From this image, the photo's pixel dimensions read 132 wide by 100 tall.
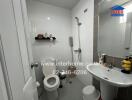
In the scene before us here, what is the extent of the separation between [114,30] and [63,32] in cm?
159

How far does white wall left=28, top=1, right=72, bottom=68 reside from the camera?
83.3 inches

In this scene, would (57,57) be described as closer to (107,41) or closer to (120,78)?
(107,41)

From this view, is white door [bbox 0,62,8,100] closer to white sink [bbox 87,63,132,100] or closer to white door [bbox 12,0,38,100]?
white door [bbox 12,0,38,100]

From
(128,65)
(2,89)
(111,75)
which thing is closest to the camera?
(2,89)

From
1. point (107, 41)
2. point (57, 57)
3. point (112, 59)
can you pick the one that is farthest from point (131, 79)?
point (57, 57)

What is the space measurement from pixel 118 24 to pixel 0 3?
1.42 meters

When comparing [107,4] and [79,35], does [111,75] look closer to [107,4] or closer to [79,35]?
[107,4]

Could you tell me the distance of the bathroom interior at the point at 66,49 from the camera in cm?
62

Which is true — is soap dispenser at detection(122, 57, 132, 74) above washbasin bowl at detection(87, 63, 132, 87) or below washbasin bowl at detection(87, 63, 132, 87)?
above

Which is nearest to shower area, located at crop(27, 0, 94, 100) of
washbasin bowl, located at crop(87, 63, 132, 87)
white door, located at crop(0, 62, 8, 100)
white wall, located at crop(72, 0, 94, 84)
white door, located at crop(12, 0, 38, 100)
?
white wall, located at crop(72, 0, 94, 84)

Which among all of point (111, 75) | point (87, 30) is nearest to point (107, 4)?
point (87, 30)

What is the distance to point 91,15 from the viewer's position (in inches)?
67.4

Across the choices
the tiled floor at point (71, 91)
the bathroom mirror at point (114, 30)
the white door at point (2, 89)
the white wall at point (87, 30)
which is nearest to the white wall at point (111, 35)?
the bathroom mirror at point (114, 30)

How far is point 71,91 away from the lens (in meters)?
2.06
